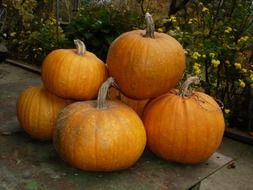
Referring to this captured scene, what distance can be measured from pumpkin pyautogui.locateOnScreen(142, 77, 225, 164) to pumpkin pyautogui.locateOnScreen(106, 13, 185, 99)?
0.22 ft

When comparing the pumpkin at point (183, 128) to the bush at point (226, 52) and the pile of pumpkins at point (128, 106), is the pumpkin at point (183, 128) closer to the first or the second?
the pile of pumpkins at point (128, 106)

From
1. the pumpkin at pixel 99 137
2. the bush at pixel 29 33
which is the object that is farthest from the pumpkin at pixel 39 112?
the bush at pixel 29 33

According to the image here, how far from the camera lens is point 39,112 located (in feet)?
4.61

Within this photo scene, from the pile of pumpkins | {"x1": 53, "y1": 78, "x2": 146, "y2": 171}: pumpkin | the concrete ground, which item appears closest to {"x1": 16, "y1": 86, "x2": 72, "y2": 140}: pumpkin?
the pile of pumpkins

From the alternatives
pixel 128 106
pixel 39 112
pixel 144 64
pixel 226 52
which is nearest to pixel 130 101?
pixel 128 106

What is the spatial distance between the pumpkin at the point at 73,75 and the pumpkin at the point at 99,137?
0.10m

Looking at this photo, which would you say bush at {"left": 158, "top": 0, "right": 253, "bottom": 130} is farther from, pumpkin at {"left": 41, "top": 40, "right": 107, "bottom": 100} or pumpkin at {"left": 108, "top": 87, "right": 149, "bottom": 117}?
pumpkin at {"left": 41, "top": 40, "right": 107, "bottom": 100}

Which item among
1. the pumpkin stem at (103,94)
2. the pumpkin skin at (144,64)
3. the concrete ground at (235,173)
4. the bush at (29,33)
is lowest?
the concrete ground at (235,173)

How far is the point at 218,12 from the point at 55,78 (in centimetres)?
281

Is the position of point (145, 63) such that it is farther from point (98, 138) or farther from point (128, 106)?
point (98, 138)

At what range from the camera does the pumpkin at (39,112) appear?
141 centimetres

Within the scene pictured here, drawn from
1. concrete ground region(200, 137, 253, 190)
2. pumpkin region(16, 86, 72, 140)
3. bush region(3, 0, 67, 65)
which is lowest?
concrete ground region(200, 137, 253, 190)

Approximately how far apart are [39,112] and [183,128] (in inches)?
20.8

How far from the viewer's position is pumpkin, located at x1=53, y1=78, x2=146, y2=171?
1.21 meters
